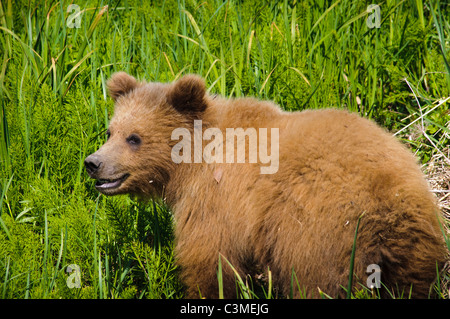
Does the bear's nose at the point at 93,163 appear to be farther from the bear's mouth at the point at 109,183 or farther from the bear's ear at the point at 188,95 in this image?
the bear's ear at the point at 188,95

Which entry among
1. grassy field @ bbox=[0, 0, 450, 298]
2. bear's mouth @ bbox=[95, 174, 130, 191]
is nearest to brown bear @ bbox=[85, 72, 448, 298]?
bear's mouth @ bbox=[95, 174, 130, 191]

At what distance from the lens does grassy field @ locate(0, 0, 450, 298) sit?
393 centimetres

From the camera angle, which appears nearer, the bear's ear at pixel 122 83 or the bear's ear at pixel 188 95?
the bear's ear at pixel 188 95

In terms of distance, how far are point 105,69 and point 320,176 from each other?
9.71 feet

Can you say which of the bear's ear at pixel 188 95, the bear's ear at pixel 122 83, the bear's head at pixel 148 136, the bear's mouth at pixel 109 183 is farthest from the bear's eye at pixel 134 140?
the bear's ear at pixel 122 83

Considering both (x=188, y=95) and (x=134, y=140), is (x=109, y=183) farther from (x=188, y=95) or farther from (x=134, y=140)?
(x=188, y=95)

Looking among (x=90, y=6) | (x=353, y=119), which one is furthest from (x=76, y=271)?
(x=90, y=6)

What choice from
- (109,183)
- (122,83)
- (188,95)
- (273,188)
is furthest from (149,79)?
(273,188)

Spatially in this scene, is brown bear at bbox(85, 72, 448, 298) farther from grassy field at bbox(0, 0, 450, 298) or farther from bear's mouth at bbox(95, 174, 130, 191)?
grassy field at bbox(0, 0, 450, 298)

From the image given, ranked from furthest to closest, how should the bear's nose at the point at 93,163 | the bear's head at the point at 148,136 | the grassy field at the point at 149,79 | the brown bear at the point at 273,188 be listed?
the grassy field at the point at 149,79 → the bear's head at the point at 148,136 → the bear's nose at the point at 93,163 → the brown bear at the point at 273,188

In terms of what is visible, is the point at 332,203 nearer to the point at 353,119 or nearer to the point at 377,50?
the point at 353,119

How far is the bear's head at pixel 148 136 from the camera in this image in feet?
11.9

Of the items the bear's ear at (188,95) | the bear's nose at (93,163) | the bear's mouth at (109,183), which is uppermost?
the bear's ear at (188,95)
